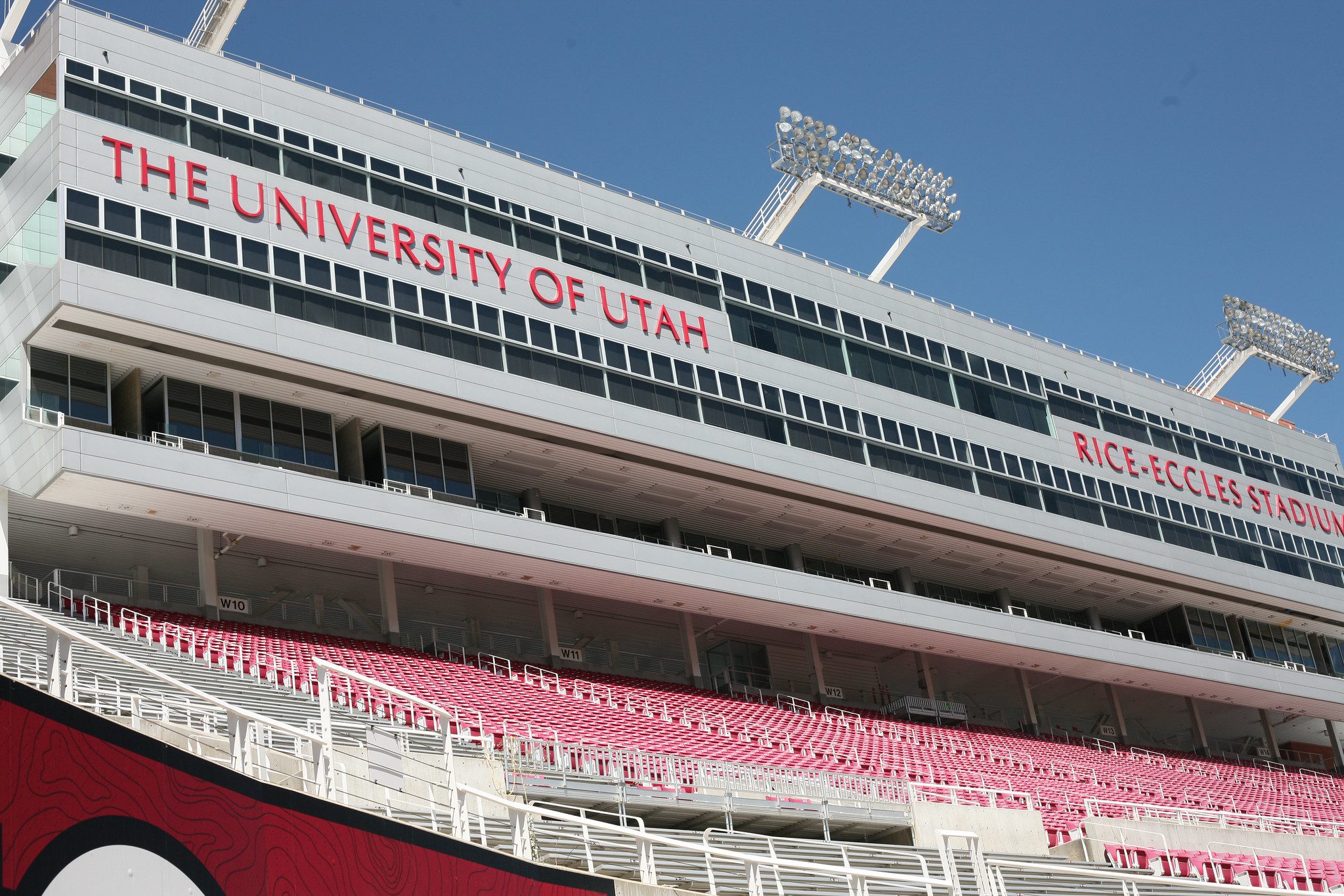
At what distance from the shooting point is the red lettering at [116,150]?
84.8 ft

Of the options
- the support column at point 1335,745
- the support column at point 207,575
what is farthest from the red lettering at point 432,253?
the support column at point 1335,745

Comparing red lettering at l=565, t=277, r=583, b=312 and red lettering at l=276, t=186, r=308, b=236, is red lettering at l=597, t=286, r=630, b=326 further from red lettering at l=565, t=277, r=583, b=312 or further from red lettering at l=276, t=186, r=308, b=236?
red lettering at l=276, t=186, r=308, b=236

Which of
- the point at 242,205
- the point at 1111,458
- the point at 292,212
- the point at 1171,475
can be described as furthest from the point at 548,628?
the point at 1171,475

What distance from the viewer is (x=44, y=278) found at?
24938 millimetres

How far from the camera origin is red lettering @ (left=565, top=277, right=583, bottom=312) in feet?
105

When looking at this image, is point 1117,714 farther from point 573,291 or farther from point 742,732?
point 573,291

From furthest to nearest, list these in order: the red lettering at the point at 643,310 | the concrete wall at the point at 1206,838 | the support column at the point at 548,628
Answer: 1. the red lettering at the point at 643,310
2. the support column at the point at 548,628
3. the concrete wall at the point at 1206,838

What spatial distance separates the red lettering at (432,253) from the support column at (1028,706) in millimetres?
23918

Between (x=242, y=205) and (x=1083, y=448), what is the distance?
26.2m

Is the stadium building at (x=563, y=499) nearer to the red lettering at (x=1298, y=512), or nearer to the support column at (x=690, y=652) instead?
the support column at (x=690, y=652)

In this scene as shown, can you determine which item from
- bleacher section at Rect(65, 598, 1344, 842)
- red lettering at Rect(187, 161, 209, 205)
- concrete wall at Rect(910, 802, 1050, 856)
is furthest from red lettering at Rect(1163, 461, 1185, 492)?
red lettering at Rect(187, 161, 209, 205)

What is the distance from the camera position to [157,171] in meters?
26.4

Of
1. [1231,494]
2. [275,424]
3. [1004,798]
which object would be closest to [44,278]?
[275,424]

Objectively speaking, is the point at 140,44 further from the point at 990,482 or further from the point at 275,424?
the point at 990,482
